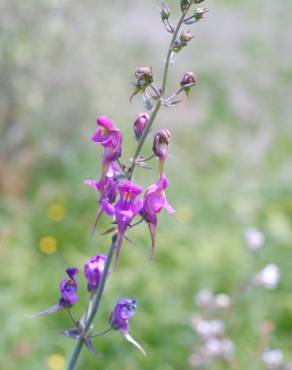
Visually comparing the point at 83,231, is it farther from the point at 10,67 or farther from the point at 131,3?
the point at 131,3

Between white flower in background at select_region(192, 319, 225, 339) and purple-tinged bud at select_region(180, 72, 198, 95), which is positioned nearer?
purple-tinged bud at select_region(180, 72, 198, 95)

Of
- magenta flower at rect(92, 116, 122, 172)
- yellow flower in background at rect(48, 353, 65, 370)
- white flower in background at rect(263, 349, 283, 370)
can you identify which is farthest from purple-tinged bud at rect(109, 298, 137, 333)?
yellow flower in background at rect(48, 353, 65, 370)

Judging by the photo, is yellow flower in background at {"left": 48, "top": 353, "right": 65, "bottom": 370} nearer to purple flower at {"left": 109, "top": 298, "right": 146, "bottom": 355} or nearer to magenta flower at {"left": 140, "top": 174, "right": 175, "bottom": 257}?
purple flower at {"left": 109, "top": 298, "right": 146, "bottom": 355}

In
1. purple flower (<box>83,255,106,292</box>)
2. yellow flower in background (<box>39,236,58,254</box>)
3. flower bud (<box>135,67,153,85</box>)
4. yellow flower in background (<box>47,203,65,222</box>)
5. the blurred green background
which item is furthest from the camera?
yellow flower in background (<box>47,203,65,222</box>)

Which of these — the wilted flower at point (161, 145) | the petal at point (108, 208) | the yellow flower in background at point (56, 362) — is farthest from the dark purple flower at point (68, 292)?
the yellow flower in background at point (56, 362)

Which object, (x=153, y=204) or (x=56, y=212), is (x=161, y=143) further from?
(x=56, y=212)

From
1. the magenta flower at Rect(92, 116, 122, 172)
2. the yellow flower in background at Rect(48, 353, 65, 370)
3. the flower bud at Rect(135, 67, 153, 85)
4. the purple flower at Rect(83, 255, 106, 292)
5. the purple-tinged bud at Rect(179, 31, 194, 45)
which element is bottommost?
the purple flower at Rect(83, 255, 106, 292)
